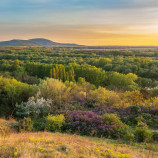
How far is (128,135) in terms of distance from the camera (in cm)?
822

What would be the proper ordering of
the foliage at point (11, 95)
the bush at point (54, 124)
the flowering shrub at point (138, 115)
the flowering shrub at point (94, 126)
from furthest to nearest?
the foliage at point (11, 95), the flowering shrub at point (138, 115), the bush at point (54, 124), the flowering shrub at point (94, 126)

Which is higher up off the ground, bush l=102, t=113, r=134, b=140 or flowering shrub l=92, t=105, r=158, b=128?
bush l=102, t=113, r=134, b=140

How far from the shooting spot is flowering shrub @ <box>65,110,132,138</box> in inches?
372

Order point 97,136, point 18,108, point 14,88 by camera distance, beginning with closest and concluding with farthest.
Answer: point 97,136
point 18,108
point 14,88

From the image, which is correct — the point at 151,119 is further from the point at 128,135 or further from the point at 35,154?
the point at 35,154

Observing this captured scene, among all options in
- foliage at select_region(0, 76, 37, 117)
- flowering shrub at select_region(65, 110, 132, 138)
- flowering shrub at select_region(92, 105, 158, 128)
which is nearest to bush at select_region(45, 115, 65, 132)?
flowering shrub at select_region(65, 110, 132, 138)

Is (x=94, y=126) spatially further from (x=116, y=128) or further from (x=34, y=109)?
(x=34, y=109)

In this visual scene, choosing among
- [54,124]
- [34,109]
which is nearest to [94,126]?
[54,124]

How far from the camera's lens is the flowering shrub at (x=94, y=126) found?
9.44 m

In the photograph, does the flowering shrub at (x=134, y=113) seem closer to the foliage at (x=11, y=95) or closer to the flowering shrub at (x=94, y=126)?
the flowering shrub at (x=94, y=126)

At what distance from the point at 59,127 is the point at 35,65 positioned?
30.2m

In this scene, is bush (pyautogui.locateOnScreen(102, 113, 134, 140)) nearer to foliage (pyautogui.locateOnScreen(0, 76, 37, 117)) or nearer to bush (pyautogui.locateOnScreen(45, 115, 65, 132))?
bush (pyautogui.locateOnScreen(45, 115, 65, 132))

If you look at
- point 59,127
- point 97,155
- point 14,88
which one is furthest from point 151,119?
point 14,88

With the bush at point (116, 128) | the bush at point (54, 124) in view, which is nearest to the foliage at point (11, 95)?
the bush at point (54, 124)
